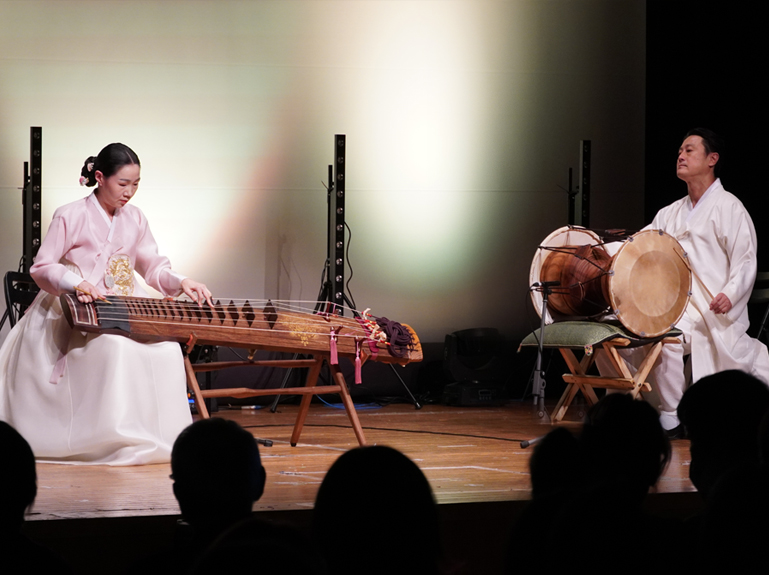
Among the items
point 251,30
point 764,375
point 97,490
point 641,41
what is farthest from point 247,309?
point 641,41

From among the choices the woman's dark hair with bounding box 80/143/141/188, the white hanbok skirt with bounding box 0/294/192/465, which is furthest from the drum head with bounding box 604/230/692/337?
the woman's dark hair with bounding box 80/143/141/188

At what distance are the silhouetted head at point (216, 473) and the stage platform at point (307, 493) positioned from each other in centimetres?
54

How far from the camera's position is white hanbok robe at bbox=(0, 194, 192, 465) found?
3.31 meters

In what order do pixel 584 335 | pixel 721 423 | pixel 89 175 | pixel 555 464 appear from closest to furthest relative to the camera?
pixel 555 464
pixel 721 423
pixel 89 175
pixel 584 335

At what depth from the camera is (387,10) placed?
19.4 ft

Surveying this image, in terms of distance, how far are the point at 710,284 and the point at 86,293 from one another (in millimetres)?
2947

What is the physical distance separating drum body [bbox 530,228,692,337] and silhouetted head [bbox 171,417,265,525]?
9.38ft

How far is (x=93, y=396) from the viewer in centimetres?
337

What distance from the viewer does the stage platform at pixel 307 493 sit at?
217 centimetres

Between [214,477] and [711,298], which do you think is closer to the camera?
[214,477]

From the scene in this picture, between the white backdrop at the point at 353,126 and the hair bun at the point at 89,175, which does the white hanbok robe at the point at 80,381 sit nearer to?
the hair bun at the point at 89,175

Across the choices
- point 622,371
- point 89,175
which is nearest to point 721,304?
point 622,371

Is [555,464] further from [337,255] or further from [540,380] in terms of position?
[337,255]

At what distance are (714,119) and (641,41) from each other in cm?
130
